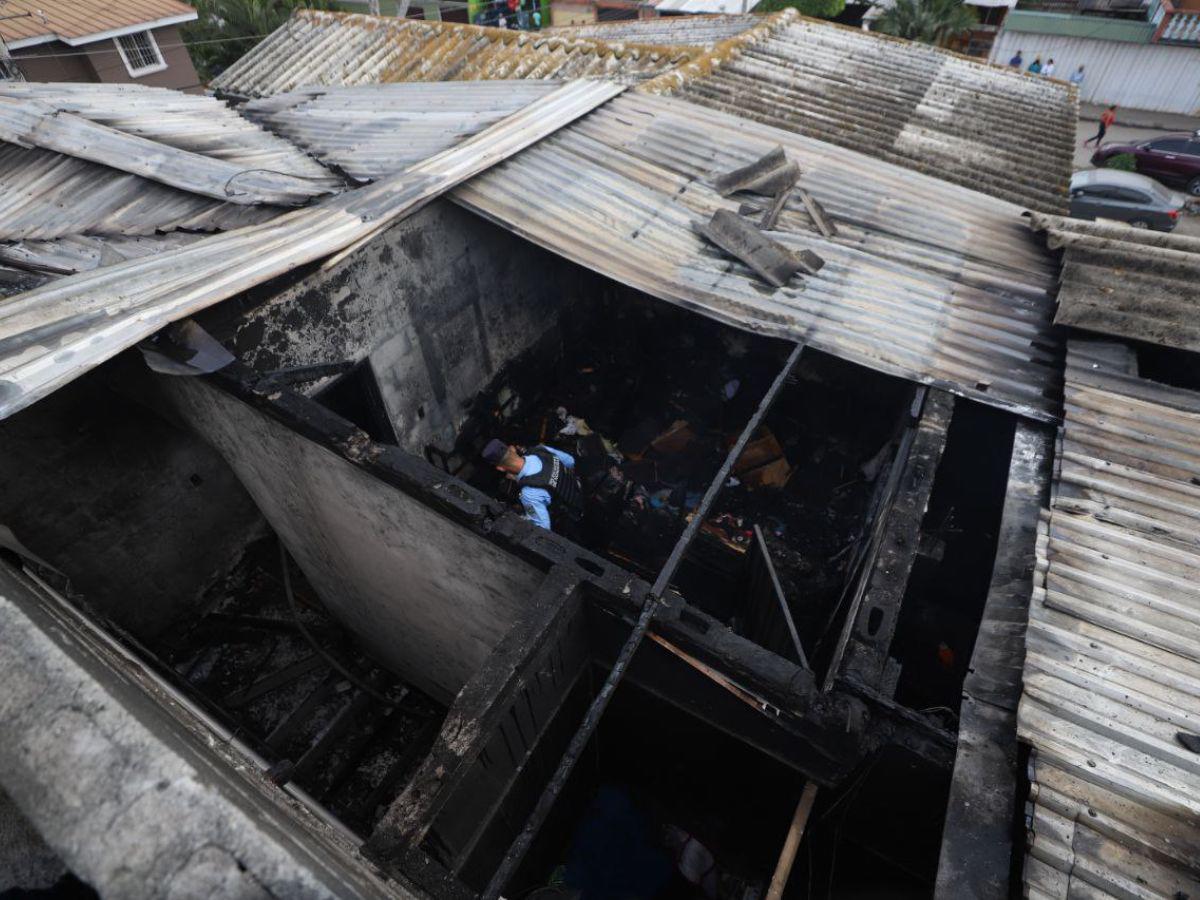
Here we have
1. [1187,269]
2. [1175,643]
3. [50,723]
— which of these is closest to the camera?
[50,723]

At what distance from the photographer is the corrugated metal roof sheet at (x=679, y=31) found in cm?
1076

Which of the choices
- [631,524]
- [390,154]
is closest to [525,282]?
[390,154]

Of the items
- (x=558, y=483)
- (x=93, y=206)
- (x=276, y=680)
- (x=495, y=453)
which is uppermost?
(x=93, y=206)

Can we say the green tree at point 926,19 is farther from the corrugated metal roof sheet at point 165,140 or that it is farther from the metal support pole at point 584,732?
the metal support pole at point 584,732

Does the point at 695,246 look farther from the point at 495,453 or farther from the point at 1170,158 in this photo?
the point at 1170,158

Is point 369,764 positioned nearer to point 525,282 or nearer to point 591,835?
point 591,835

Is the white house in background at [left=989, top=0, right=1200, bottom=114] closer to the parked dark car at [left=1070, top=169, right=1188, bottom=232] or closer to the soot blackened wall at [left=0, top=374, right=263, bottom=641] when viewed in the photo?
the parked dark car at [left=1070, top=169, right=1188, bottom=232]

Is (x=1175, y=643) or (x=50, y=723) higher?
(x=50, y=723)

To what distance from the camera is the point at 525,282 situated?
793 cm

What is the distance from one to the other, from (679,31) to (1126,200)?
1088 cm

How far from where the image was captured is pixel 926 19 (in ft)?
64.4

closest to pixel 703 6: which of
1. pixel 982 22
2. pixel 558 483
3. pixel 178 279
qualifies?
pixel 982 22

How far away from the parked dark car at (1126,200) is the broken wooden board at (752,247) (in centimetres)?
1312

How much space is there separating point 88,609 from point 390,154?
4.89m
